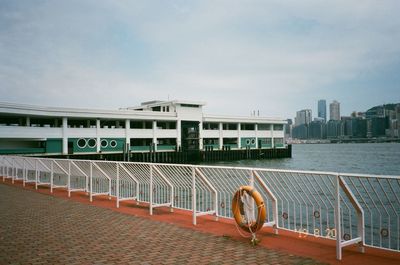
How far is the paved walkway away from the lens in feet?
21.2

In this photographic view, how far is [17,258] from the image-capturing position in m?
6.62

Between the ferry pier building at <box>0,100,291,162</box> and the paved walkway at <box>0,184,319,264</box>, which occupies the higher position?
the ferry pier building at <box>0,100,291,162</box>

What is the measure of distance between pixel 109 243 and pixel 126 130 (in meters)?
51.7

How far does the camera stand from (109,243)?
7.66 metres

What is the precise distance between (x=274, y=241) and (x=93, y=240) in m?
4.00

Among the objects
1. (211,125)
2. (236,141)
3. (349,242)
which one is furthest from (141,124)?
(349,242)

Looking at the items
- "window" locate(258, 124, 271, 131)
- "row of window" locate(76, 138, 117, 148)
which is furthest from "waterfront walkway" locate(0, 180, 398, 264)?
"window" locate(258, 124, 271, 131)

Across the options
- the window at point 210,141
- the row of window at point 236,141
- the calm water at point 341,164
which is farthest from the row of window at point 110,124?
the calm water at point 341,164

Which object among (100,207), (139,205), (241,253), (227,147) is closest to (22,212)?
(100,207)

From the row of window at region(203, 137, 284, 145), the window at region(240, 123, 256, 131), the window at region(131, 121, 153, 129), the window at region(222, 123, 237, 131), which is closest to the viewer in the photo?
the window at region(131, 121, 153, 129)

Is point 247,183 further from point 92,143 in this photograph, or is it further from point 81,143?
point 92,143

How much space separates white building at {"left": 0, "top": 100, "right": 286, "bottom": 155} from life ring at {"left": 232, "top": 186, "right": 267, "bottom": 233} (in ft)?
151

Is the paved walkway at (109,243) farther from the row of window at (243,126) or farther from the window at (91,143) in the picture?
the row of window at (243,126)

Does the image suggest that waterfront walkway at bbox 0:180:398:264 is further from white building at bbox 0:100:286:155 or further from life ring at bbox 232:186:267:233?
white building at bbox 0:100:286:155
